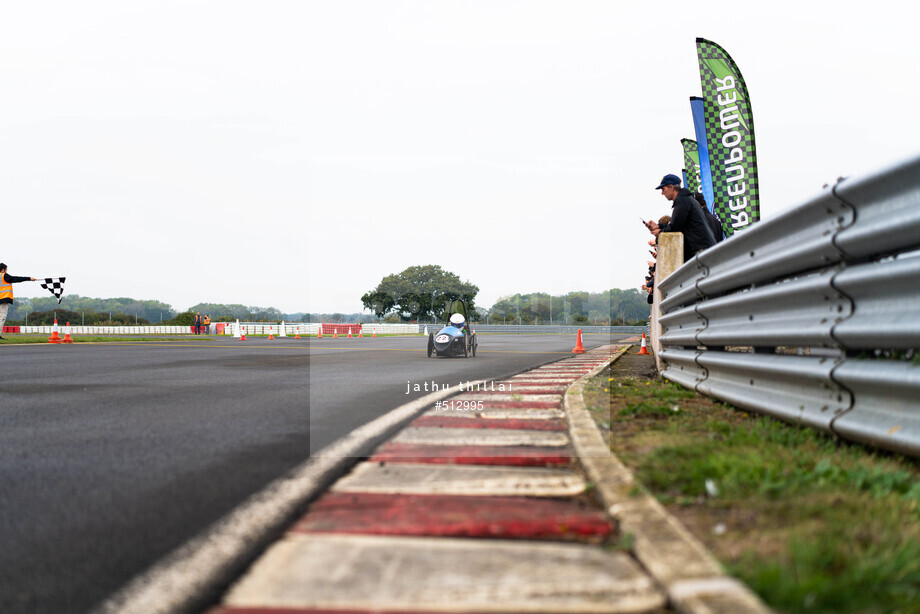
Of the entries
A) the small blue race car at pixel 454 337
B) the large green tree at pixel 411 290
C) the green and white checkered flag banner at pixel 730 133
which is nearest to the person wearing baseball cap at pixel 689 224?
the green and white checkered flag banner at pixel 730 133

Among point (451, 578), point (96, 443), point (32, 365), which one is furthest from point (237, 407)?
point (32, 365)

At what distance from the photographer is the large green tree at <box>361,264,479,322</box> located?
38219 mm

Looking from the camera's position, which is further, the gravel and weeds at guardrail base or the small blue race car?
the small blue race car

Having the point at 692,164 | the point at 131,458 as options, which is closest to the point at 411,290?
the point at 692,164

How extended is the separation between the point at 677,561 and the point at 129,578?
5.04ft

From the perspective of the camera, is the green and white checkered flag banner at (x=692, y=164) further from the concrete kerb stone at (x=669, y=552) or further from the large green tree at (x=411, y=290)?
the concrete kerb stone at (x=669, y=552)

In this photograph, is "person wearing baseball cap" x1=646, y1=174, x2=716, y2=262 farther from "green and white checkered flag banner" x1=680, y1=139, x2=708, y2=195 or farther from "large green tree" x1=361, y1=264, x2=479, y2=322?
"large green tree" x1=361, y1=264, x2=479, y2=322

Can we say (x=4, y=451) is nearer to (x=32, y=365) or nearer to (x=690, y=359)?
(x=690, y=359)

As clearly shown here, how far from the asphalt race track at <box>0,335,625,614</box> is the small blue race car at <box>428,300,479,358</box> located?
5.17 m

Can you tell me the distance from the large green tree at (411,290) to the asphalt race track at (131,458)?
26420 mm

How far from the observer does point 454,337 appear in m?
13.5

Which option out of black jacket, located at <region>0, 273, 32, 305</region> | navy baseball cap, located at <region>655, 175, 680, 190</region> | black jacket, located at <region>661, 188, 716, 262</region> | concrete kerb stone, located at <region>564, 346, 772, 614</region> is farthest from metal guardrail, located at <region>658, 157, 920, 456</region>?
black jacket, located at <region>0, 273, 32, 305</region>

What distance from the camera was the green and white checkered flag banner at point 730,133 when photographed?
12.7 m

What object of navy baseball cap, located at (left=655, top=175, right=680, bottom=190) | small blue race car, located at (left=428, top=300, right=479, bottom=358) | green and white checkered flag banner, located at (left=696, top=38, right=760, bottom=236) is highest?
A: green and white checkered flag banner, located at (left=696, top=38, right=760, bottom=236)
